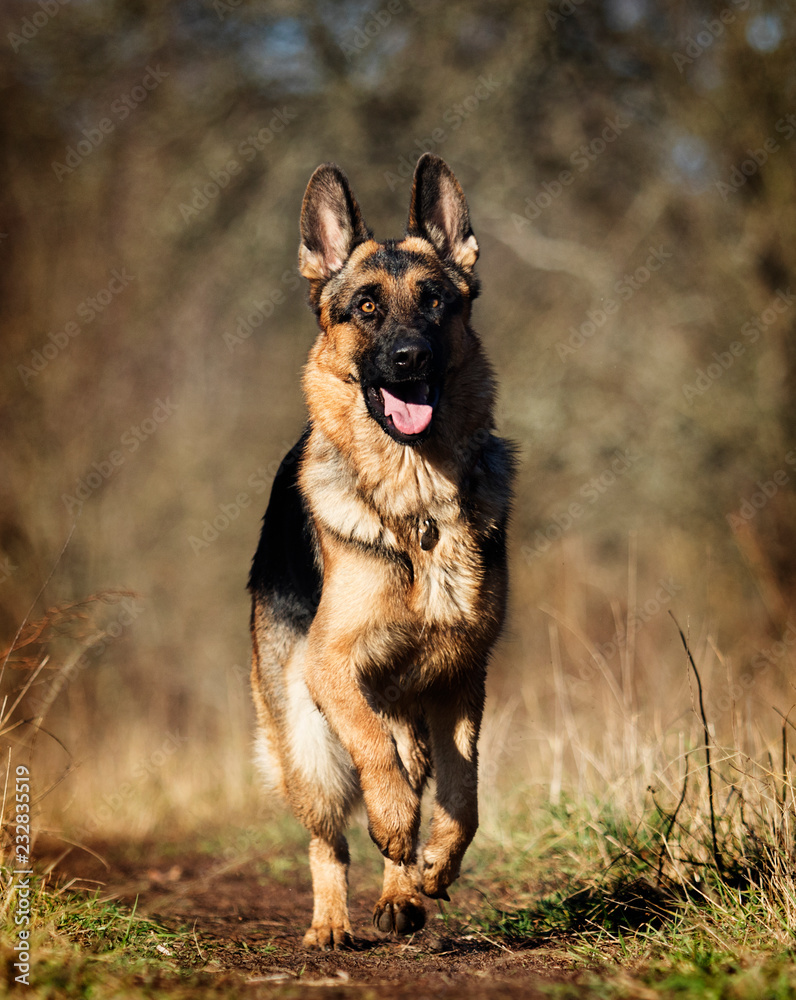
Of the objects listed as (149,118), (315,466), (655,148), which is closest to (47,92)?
(149,118)

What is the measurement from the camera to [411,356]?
12.2ft

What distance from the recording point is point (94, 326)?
11.7 metres

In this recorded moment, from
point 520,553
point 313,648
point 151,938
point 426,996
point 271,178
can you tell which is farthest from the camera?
point 520,553

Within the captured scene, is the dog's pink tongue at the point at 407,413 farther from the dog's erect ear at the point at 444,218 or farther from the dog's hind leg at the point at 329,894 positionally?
the dog's hind leg at the point at 329,894

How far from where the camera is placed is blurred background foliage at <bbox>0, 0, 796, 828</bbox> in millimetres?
10273

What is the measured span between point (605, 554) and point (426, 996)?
10.5 metres

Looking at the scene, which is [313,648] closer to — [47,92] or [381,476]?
[381,476]

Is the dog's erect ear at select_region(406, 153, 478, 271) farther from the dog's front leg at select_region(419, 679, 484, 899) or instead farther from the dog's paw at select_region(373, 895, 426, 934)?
the dog's paw at select_region(373, 895, 426, 934)

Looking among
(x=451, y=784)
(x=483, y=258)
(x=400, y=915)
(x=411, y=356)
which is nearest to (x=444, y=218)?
(x=411, y=356)

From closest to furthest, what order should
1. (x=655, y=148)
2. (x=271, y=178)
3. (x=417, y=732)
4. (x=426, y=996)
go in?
1. (x=426, y=996)
2. (x=417, y=732)
3. (x=655, y=148)
4. (x=271, y=178)

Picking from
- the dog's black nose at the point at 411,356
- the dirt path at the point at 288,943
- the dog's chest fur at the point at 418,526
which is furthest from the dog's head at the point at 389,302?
→ the dirt path at the point at 288,943

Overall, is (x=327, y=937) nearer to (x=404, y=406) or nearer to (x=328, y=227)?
(x=404, y=406)

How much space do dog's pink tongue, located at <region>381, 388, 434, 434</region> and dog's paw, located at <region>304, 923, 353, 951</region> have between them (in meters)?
2.11

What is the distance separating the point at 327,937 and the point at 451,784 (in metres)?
0.80
